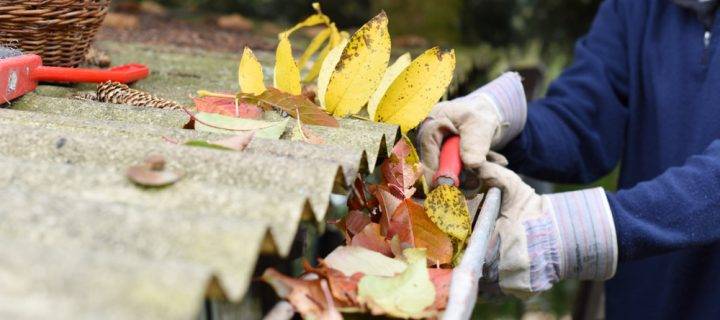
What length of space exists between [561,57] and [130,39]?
4753 millimetres

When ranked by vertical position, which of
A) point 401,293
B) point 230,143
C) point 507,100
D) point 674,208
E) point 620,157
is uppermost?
point 230,143

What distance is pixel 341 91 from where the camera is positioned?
1350mm

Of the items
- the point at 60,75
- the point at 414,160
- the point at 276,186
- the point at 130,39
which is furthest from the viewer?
the point at 130,39

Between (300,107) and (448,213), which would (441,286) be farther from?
(300,107)

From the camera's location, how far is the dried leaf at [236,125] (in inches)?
47.8

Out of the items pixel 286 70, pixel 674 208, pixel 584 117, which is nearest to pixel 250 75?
pixel 286 70

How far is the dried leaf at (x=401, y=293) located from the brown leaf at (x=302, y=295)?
4 centimetres

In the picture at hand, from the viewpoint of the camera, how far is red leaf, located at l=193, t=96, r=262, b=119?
4.28ft

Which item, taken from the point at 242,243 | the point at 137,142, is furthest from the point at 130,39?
the point at 242,243

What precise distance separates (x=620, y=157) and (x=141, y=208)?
6.48 ft

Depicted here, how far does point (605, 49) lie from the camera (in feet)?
7.95

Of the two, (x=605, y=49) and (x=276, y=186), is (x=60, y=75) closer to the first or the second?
(x=276, y=186)

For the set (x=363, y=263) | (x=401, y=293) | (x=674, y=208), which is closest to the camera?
(x=401, y=293)

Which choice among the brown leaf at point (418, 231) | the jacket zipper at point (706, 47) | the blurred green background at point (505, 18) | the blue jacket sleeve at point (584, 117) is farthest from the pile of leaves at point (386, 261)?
the blurred green background at point (505, 18)
